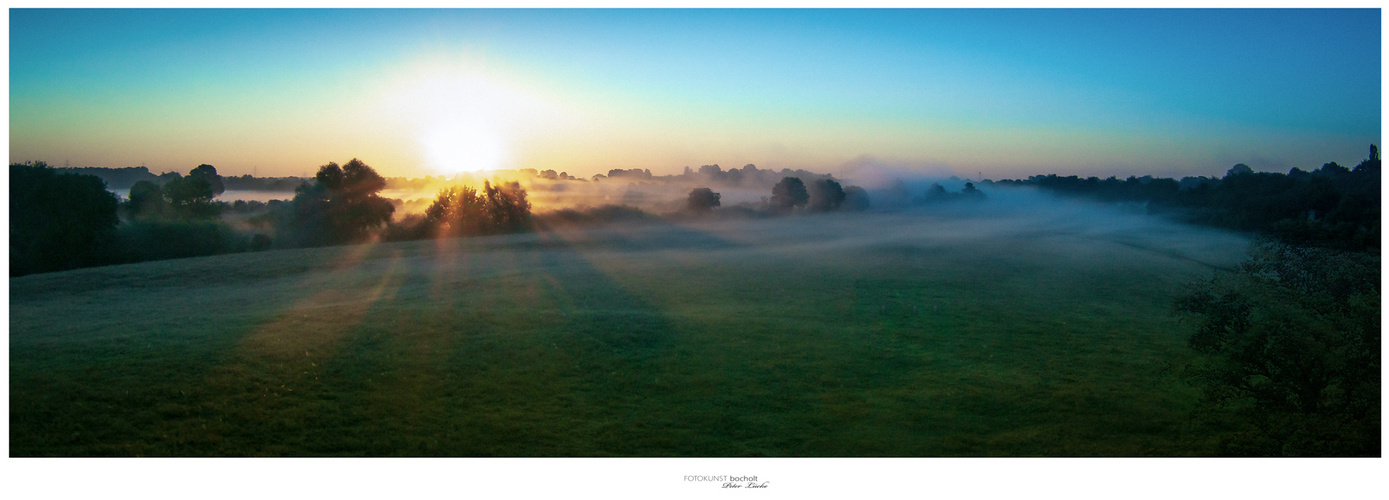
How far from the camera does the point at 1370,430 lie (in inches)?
295

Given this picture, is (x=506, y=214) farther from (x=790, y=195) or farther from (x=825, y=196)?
(x=825, y=196)

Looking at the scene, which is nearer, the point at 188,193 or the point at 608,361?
the point at 608,361

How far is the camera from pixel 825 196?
36.9m

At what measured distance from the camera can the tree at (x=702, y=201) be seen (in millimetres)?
30192

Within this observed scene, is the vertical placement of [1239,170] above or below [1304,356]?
above

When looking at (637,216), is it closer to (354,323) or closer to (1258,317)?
(354,323)

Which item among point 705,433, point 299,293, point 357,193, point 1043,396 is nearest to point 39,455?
point 705,433

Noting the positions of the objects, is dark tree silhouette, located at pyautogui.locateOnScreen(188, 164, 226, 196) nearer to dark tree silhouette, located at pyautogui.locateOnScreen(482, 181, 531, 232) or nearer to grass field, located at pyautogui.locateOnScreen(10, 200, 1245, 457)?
grass field, located at pyautogui.locateOnScreen(10, 200, 1245, 457)

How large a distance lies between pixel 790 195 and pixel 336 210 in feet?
70.8

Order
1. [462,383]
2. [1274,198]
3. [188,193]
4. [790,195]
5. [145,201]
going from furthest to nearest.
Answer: [790,195], [188,193], [145,201], [1274,198], [462,383]

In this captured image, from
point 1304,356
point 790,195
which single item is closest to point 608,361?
point 1304,356

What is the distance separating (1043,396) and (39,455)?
11397 mm

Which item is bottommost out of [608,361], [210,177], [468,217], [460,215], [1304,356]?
[608,361]

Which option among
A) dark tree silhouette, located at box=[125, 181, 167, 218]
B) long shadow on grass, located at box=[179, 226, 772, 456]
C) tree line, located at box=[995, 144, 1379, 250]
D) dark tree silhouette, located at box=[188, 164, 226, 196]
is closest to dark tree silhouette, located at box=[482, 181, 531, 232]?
dark tree silhouette, located at box=[125, 181, 167, 218]
